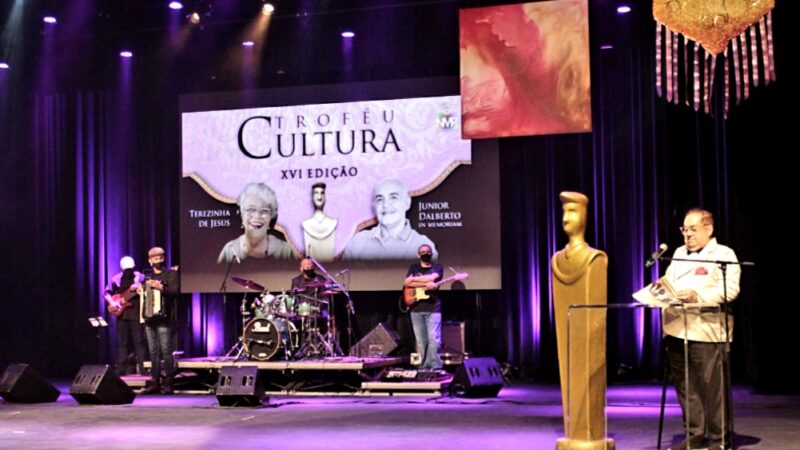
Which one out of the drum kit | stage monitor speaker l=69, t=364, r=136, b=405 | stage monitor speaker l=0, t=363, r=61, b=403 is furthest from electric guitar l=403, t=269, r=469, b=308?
stage monitor speaker l=0, t=363, r=61, b=403

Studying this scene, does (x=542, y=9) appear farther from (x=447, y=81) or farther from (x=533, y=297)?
(x=533, y=297)

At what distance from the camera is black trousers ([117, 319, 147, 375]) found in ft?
41.0

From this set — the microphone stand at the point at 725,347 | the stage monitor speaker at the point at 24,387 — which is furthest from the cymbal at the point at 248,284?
the microphone stand at the point at 725,347

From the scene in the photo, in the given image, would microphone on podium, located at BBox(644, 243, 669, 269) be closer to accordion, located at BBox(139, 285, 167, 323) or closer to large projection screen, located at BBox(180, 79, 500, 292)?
large projection screen, located at BBox(180, 79, 500, 292)

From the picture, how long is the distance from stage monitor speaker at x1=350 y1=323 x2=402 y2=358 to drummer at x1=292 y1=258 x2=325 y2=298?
0.77 m

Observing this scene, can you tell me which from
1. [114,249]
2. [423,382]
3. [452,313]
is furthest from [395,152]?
[114,249]

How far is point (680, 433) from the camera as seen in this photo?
762cm

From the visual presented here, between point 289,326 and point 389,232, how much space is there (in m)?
1.67

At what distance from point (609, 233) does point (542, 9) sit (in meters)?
2.68

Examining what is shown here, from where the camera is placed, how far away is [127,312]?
12562mm

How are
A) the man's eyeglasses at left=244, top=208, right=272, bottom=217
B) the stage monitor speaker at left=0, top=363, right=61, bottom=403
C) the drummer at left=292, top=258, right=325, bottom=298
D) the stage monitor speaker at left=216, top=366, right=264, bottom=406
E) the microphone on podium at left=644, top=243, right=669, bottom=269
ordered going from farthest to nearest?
the man's eyeglasses at left=244, top=208, right=272, bottom=217
the drummer at left=292, top=258, right=325, bottom=298
the stage monitor speaker at left=0, top=363, right=61, bottom=403
the stage monitor speaker at left=216, top=366, right=264, bottom=406
the microphone on podium at left=644, top=243, right=669, bottom=269

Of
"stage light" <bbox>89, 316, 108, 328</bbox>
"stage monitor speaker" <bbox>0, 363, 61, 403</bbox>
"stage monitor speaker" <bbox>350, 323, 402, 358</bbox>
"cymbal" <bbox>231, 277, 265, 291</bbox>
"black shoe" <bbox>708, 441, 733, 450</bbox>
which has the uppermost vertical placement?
"cymbal" <bbox>231, 277, 265, 291</bbox>

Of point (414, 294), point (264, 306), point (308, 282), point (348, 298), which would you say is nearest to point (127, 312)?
point (264, 306)

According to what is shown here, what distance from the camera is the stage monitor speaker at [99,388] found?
10547mm
